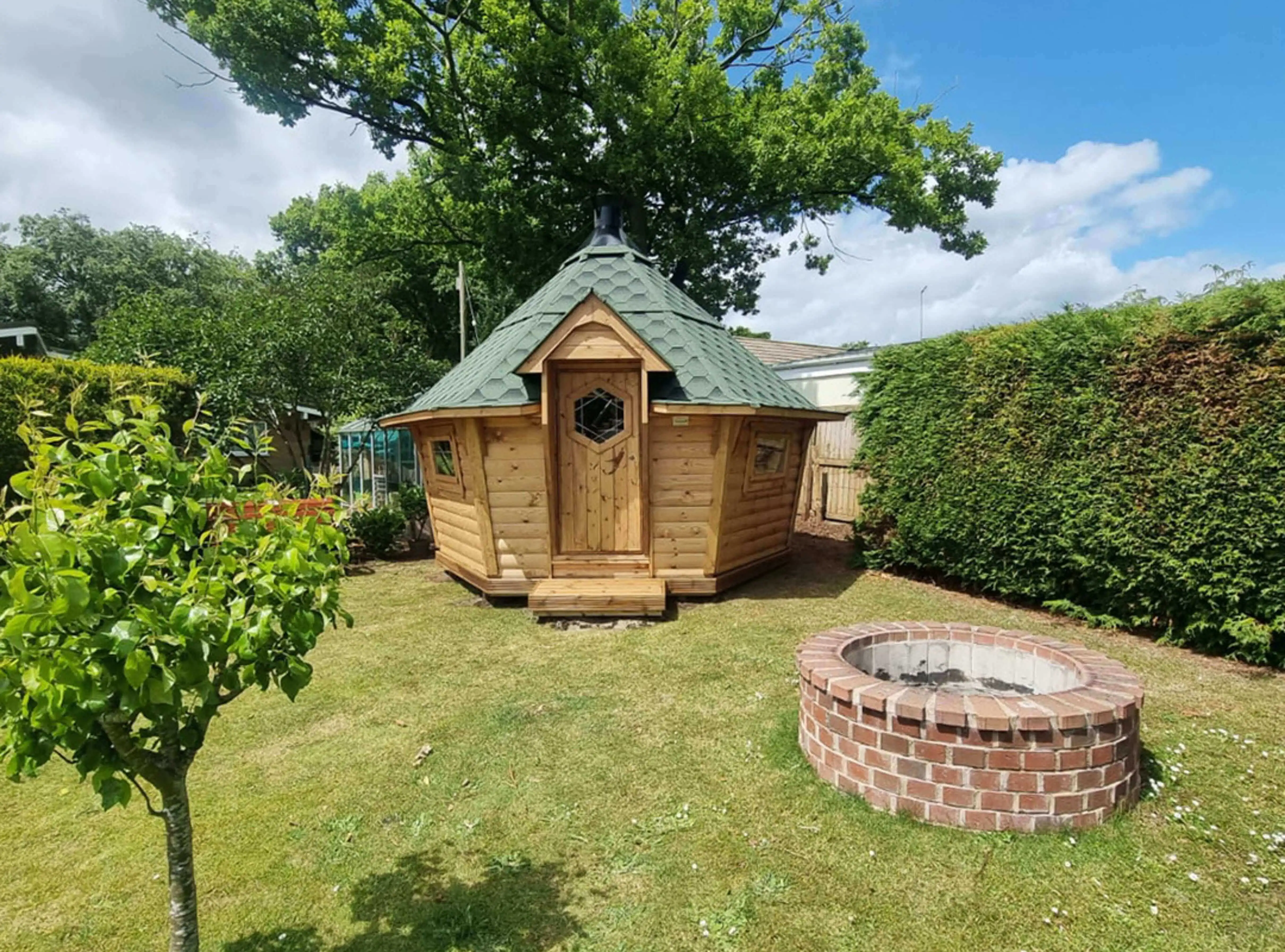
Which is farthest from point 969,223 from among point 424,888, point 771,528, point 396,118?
point 424,888

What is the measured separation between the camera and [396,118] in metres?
14.0

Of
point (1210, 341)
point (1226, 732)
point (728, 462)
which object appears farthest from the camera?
point (728, 462)

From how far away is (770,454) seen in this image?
320 inches

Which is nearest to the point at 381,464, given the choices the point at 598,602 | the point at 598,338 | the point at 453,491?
the point at 453,491

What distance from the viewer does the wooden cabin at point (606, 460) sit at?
6.74 m

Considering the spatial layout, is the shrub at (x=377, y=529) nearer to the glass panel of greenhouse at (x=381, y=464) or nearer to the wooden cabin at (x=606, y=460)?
the wooden cabin at (x=606, y=460)

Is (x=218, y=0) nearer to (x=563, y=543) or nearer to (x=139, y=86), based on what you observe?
(x=139, y=86)

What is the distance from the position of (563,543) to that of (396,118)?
Result: 12163 millimetres

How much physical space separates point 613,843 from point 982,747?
6.04ft

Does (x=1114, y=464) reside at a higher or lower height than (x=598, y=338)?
lower

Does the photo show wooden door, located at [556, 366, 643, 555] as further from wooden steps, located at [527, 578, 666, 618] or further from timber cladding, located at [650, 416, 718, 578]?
wooden steps, located at [527, 578, 666, 618]

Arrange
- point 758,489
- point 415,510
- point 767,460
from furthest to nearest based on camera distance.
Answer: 1. point 415,510
2. point 767,460
3. point 758,489

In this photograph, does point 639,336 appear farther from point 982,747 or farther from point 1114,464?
point 982,747

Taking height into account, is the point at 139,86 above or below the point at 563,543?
above
